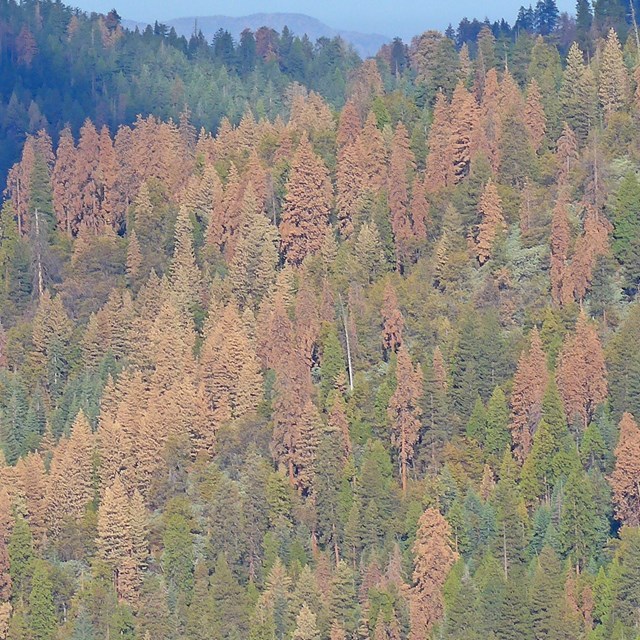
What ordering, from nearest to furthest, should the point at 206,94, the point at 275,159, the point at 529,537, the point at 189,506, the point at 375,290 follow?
the point at 529,537 → the point at 189,506 → the point at 375,290 → the point at 275,159 → the point at 206,94

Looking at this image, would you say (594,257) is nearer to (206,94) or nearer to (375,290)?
(375,290)

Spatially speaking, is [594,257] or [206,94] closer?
[594,257]

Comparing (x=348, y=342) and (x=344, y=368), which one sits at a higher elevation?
(x=348, y=342)

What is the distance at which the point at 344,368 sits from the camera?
11231 centimetres

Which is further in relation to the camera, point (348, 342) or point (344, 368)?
point (348, 342)

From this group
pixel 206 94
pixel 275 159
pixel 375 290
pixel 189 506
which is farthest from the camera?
pixel 206 94

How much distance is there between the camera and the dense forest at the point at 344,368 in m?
96.9

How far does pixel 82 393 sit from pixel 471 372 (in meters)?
26.9

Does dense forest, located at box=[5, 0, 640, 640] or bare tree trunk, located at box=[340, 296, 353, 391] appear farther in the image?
bare tree trunk, located at box=[340, 296, 353, 391]

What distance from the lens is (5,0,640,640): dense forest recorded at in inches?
3814

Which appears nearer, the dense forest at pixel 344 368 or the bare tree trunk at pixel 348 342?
the dense forest at pixel 344 368

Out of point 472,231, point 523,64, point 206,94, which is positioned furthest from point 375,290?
point 206,94

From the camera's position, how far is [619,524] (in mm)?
98438

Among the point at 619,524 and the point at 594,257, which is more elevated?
the point at 594,257
